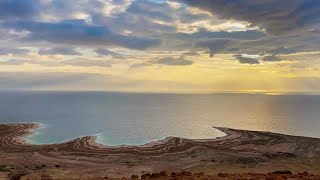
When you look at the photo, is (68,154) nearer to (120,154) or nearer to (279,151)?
(120,154)

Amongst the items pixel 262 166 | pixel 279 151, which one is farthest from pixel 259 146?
pixel 262 166

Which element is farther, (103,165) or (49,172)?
(103,165)

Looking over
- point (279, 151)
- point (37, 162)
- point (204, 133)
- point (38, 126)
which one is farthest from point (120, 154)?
point (38, 126)

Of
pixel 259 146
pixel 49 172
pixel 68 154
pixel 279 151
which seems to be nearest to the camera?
pixel 49 172

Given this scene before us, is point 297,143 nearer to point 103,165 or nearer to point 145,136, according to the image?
point 145,136

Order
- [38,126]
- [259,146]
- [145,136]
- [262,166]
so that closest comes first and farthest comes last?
[262,166], [259,146], [145,136], [38,126]

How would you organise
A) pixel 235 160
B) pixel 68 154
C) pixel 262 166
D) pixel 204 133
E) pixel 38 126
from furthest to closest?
pixel 38 126
pixel 204 133
pixel 68 154
pixel 235 160
pixel 262 166
